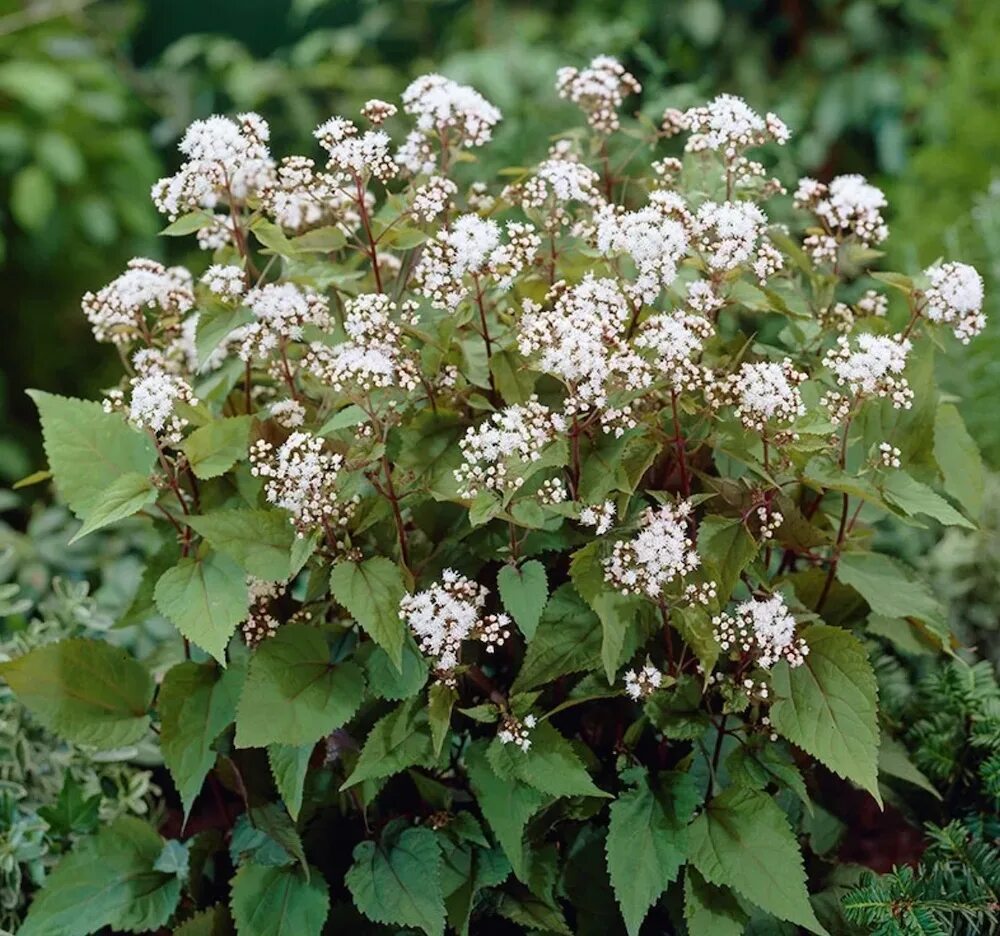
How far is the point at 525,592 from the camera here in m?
1.06

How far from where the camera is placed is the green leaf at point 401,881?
1131mm

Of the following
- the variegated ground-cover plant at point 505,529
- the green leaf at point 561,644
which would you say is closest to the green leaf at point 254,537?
the variegated ground-cover plant at point 505,529

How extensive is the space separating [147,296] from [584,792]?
0.62 meters

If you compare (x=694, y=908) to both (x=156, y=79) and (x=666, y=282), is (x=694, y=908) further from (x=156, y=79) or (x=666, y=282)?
(x=156, y=79)

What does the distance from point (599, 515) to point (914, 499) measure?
0.97ft

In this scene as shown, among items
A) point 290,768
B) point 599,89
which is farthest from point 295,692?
point 599,89

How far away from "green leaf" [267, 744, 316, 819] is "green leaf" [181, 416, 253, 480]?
254 millimetres

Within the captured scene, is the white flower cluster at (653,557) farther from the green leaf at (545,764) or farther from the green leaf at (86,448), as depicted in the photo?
the green leaf at (86,448)

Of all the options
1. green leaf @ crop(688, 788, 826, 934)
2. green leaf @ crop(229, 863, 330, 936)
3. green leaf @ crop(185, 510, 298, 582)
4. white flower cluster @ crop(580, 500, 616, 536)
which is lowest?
green leaf @ crop(229, 863, 330, 936)

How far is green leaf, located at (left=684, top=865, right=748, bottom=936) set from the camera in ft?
3.64

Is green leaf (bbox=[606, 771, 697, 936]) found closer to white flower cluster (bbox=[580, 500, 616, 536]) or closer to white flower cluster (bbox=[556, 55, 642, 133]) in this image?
white flower cluster (bbox=[580, 500, 616, 536])

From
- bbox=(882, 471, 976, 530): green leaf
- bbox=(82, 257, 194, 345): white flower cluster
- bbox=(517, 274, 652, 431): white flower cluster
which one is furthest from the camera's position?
bbox=(82, 257, 194, 345): white flower cluster

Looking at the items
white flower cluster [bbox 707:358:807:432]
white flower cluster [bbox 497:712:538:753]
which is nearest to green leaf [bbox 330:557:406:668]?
white flower cluster [bbox 497:712:538:753]

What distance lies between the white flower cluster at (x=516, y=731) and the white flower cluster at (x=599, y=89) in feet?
1.99
